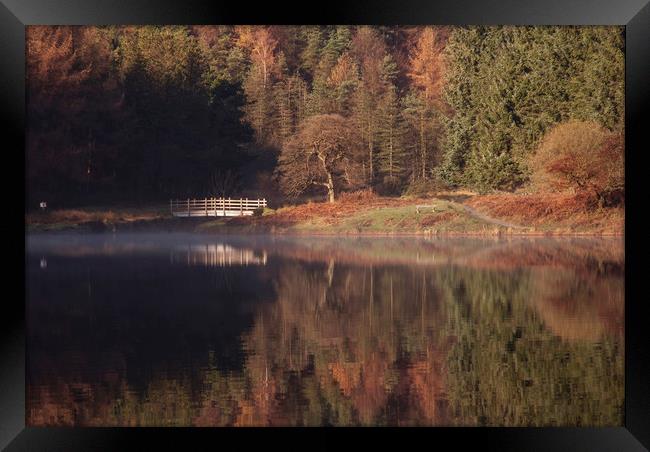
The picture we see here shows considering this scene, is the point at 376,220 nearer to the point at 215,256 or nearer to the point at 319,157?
the point at 319,157

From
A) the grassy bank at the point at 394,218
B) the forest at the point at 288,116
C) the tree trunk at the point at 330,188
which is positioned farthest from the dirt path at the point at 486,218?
the tree trunk at the point at 330,188

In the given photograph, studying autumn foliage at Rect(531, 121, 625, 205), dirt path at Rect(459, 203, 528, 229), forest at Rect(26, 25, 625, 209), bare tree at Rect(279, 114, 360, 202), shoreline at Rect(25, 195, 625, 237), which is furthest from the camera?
bare tree at Rect(279, 114, 360, 202)

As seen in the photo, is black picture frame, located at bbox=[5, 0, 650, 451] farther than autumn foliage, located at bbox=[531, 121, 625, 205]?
No

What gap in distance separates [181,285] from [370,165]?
66.0 feet

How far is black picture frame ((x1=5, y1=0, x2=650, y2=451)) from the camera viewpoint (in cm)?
707

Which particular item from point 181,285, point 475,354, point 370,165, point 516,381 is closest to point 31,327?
point 181,285

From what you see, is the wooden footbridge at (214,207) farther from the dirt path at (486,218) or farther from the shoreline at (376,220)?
the dirt path at (486,218)

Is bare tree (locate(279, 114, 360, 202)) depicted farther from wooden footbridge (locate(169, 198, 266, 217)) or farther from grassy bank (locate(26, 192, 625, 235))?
wooden footbridge (locate(169, 198, 266, 217))

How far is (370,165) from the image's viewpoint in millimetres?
37344

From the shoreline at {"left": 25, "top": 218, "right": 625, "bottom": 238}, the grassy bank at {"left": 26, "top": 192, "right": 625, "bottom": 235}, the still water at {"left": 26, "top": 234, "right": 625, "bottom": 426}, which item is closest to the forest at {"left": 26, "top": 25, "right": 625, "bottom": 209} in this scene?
the grassy bank at {"left": 26, "top": 192, "right": 625, "bottom": 235}

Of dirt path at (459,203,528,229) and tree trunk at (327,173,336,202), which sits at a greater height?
tree trunk at (327,173,336,202)

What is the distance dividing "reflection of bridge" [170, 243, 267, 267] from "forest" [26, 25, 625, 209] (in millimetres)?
9639
